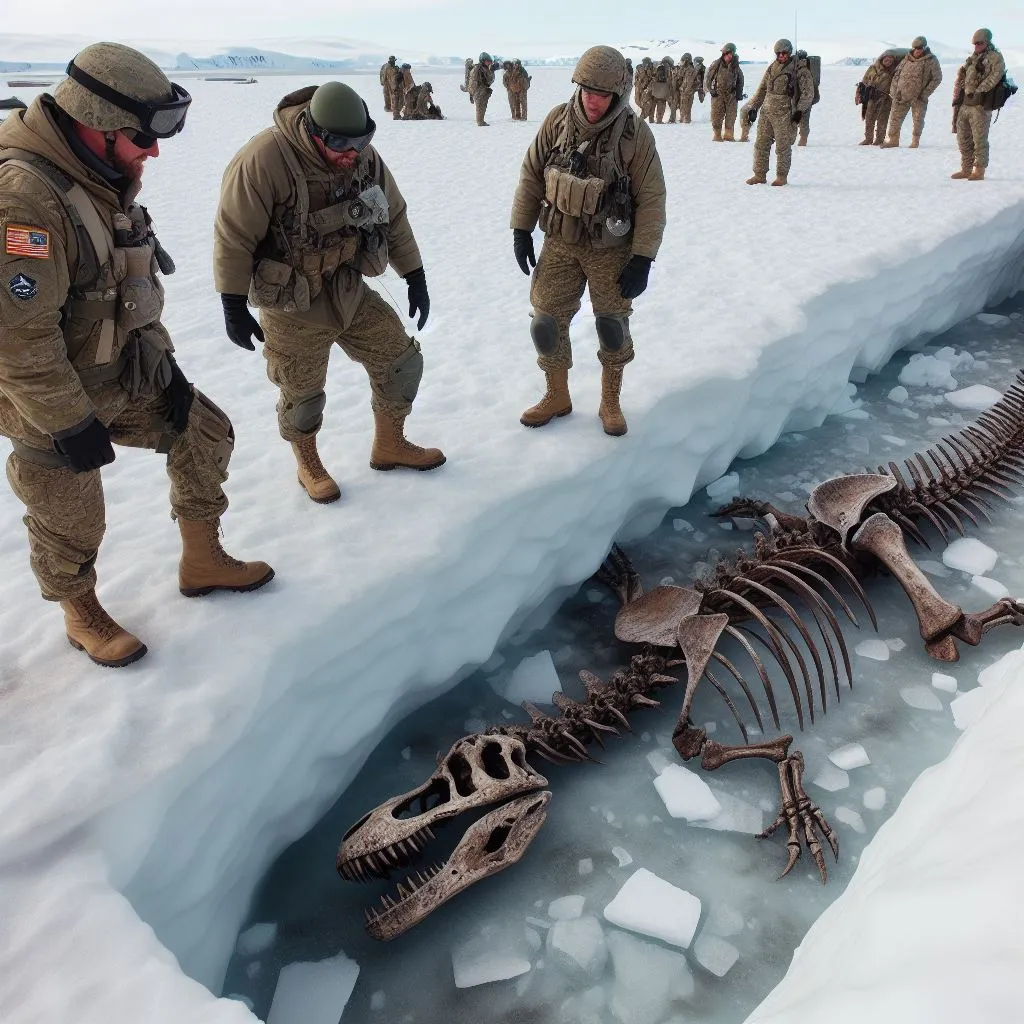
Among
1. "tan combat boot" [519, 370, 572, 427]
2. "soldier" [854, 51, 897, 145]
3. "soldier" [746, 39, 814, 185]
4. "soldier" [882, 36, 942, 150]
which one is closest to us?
"tan combat boot" [519, 370, 572, 427]

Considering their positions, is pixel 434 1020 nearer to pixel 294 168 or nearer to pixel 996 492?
pixel 294 168

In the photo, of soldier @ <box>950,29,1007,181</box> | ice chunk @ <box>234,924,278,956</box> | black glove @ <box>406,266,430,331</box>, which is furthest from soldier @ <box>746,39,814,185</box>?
ice chunk @ <box>234,924,278,956</box>

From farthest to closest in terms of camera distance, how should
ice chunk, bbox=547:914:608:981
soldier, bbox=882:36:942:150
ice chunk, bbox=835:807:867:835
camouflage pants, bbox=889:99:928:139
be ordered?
camouflage pants, bbox=889:99:928:139, soldier, bbox=882:36:942:150, ice chunk, bbox=835:807:867:835, ice chunk, bbox=547:914:608:981

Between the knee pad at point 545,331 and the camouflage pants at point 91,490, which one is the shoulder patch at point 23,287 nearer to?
the camouflage pants at point 91,490

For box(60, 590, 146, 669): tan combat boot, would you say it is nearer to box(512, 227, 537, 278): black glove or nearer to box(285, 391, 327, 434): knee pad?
box(285, 391, 327, 434): knee pad

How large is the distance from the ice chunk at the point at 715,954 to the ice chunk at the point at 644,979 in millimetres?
51

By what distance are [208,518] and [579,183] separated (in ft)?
6.83

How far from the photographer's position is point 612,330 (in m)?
3.73

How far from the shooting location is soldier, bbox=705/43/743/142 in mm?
13586

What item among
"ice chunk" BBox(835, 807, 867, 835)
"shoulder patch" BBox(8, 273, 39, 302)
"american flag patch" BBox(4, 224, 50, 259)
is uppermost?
"american flag patch" BBox(4, 224, 50, 259)

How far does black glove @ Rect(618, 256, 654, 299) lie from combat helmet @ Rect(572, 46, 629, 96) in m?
0.69

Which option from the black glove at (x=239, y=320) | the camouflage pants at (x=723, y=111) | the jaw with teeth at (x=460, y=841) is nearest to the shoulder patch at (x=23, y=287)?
the black glove at (x=239, y=320)

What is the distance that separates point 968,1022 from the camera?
1238mm

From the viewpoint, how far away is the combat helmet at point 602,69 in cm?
315
